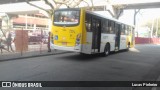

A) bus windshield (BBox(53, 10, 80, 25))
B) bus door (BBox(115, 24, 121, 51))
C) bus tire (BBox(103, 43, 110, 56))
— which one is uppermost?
bus windshield (BBox(53, 10, 80, 25))

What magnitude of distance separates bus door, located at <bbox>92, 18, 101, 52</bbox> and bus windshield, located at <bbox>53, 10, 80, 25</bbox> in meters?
1.59

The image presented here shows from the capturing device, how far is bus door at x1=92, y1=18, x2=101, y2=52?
17.2 metres

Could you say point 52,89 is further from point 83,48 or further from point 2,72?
point 83,48

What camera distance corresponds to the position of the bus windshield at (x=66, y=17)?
1595 cm

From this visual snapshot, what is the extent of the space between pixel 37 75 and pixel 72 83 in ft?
5.86

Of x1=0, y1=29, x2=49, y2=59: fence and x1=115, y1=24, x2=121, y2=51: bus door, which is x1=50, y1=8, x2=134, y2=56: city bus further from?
x1=115, y1=24, x2=121, y2=51: bus door

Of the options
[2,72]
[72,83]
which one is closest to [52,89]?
[72,83]

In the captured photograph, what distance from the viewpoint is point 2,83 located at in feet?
27.6

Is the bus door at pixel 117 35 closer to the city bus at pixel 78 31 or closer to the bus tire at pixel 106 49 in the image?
the bus tire at pixel 106 49

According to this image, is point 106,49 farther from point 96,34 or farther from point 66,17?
point 66,17

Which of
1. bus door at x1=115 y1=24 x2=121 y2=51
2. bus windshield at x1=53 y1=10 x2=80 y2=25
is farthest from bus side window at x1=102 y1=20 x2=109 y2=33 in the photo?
bus windshield at x1=53 y1=10 x2=80 y2=25

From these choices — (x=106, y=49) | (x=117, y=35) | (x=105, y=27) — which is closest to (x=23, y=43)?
(x=105, y=27)

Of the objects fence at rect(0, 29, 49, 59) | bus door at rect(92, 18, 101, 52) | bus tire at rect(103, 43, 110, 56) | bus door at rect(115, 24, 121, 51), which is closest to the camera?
bus door at rect(92, 18, 101, 52)

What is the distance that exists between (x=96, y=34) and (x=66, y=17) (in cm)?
257
